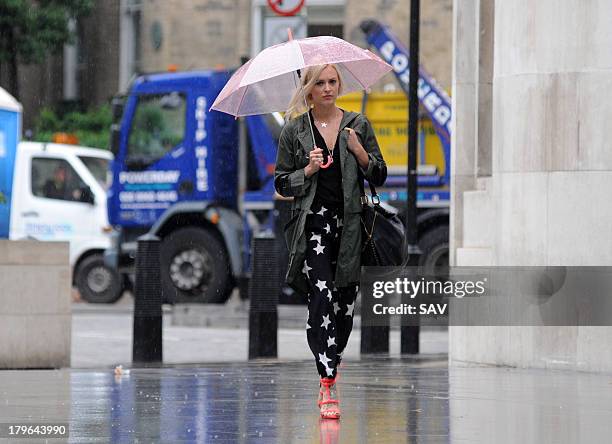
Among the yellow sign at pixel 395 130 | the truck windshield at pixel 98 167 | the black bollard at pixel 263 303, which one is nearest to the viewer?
the black bollard at pixel 263 303

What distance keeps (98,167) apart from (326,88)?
58.2 feet

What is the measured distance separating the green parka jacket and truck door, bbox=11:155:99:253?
16776 mm

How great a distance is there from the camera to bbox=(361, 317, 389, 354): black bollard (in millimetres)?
13883

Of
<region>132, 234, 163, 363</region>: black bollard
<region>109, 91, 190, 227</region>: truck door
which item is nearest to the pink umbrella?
<region>132, 234, 163, 363</region>: black bollard

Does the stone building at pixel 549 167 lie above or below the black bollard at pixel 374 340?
above

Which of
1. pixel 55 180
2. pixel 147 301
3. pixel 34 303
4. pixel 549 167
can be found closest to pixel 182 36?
pixel 55 180

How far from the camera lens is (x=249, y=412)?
8148 millimetres

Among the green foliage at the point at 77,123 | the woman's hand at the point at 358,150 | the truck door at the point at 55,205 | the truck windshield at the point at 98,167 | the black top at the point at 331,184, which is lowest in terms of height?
the black top at the point at 331,184

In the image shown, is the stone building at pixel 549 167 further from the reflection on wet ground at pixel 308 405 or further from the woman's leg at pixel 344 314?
the woman's leg at pixel 344 314

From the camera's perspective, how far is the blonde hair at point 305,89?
8070 mm

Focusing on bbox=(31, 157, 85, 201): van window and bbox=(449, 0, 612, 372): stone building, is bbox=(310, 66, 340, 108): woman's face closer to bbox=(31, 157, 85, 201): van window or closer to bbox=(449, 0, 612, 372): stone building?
bbox=(449, 0, 612, 372): stone building

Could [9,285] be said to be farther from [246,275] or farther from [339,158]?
[246,275]

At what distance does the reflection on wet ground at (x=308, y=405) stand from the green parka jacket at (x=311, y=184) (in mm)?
721

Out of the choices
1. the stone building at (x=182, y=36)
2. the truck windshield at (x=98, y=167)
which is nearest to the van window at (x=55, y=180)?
the truck windshield at (x=98, y=167)
